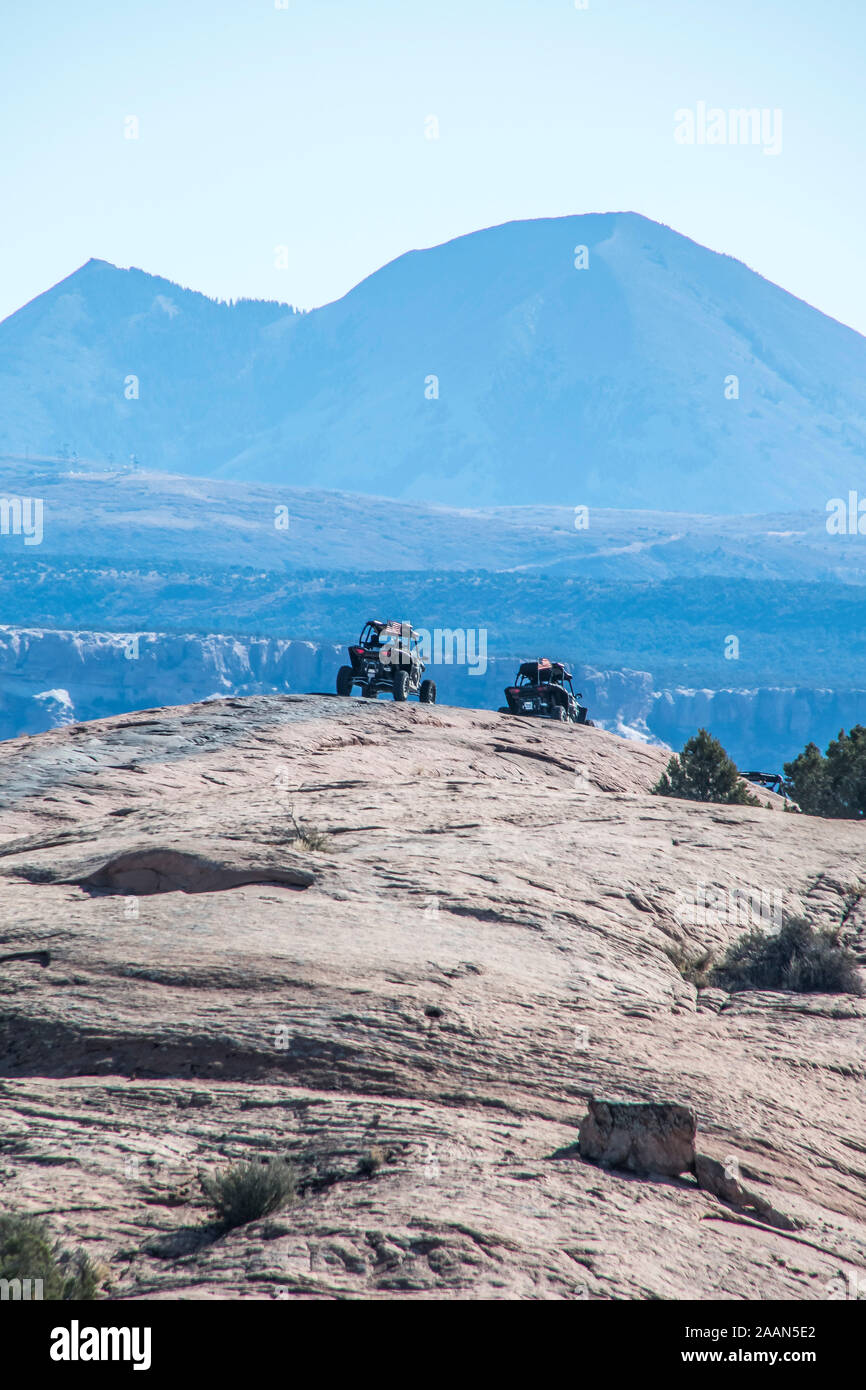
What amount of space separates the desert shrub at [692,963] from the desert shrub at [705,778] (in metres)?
13.6

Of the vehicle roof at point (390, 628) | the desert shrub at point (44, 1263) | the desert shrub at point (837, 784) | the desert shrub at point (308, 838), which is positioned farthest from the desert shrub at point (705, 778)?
the desert shrub at point (44, 1263)

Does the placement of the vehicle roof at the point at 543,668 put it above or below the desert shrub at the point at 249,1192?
above

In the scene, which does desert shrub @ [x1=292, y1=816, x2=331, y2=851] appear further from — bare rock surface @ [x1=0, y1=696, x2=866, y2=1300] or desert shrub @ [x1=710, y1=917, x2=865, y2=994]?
desert shrub @ [x1=710, y1=917, x2=865, y2=994]

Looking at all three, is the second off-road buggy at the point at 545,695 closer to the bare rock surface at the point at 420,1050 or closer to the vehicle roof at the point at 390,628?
the vehicle roof at the point at 390,628

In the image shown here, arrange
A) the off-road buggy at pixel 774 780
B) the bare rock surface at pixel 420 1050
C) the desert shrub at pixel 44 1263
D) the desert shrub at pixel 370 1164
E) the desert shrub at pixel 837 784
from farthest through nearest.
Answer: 1. the off-road buggy at pixel 774 780
2. the desert shrub at pixel 837 784
3. the desert shrub at pixel 370 1164
4. the bare rock surface at pixel 420 1050
5. the desert shrub at pixel 44 1263

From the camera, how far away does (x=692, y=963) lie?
45.2 feet

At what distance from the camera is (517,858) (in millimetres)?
15359

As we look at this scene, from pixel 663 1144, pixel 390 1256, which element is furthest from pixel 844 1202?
pixel 390 1256

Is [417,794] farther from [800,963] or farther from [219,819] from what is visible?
[800,963]

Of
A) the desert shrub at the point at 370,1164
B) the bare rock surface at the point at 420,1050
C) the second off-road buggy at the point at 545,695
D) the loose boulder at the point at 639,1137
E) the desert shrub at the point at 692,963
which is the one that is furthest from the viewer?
the second off-road buggy at the point at 545,695

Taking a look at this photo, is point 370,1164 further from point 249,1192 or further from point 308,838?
point 308,838

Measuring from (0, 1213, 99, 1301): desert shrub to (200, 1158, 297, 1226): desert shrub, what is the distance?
870 mm

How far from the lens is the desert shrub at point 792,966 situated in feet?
44.7

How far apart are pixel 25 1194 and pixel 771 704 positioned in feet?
621
